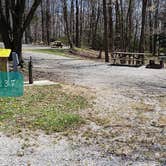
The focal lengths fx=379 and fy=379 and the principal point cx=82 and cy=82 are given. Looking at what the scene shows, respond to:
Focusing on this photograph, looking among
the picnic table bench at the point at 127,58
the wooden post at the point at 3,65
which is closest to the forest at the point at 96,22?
the picnic table bench at the point at 127,58

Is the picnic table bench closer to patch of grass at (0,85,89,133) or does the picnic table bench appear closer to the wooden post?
patch of grass at (0,85,89,133)

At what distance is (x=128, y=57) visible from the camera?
24.3 meters

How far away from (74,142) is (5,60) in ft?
15.3

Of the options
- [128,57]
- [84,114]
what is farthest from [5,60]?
[128,57]

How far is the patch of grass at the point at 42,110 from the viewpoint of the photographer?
8.13 meters

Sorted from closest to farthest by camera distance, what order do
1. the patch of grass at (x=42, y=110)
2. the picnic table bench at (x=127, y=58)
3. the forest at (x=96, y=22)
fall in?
the patch of grass at (x=42, y=110), the forest at (x=96, y=22), the picnic table bench at (x=127, y=58)

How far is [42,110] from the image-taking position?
9258 millimetres

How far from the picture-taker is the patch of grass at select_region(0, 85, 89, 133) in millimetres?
8128

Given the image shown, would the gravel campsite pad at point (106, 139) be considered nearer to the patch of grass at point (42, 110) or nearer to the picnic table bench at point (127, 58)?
the patch of grass at point (42, 110)

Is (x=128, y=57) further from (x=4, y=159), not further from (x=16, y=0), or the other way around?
(x=4, y=159)

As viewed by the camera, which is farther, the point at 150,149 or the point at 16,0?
the point at 16,0

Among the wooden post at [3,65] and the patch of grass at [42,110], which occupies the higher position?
the wooden post at [3,65]

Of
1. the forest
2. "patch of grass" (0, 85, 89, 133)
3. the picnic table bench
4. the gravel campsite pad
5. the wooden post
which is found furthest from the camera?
the picnic table bench

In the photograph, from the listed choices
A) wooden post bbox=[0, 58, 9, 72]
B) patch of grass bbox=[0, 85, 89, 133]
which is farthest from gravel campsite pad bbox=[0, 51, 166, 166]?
wooden post bbox=[0, 58, 9, 72]
